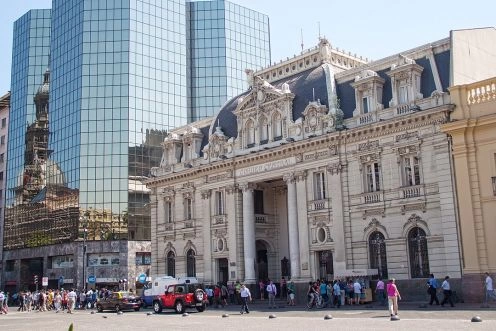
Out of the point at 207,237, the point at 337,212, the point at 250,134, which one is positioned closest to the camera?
the point at 337,212

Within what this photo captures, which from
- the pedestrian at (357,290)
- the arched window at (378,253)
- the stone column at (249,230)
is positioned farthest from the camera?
the stone column at (249,230)

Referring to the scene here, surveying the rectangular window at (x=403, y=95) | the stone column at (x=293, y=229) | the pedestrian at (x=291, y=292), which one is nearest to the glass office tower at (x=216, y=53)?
the stone column at (x=293, y=229)

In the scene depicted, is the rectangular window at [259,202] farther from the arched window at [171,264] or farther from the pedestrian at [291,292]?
the arched window at [171,264]

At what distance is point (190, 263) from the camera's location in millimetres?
53875

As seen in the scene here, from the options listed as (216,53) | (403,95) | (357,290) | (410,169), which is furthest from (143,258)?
(403,95)

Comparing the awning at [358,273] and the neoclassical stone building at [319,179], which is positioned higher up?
the neoclassical stone building at [319,179]

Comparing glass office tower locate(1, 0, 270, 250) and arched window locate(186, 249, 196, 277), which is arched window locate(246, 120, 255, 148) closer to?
arched window locate(186, 249, 196, 277)

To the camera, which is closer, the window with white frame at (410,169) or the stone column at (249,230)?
the window with white frame at (410,169)

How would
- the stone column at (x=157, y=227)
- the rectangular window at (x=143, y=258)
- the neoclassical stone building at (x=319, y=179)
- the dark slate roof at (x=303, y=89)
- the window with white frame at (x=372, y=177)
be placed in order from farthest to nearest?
the rectangular window at (x=143, y=258)
the stone column at (x=157, y=227)
the dark slate roof at (x=303, y=89)
the window with white frame at (x=372, y=177)
the neoclassical stone building at (x=319, y=179)

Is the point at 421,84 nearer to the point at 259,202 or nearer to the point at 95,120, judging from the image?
the point at 259,202

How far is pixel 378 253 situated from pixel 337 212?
3.99m

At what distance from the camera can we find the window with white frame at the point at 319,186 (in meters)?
43.8

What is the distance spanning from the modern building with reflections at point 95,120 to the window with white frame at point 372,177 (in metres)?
41.0

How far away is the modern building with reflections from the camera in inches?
3091
